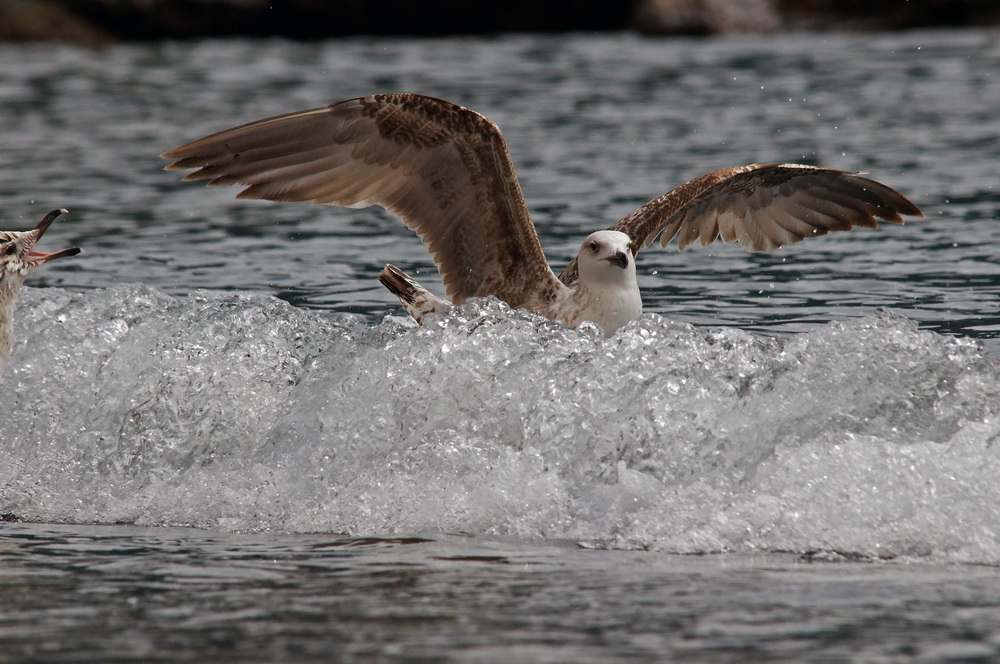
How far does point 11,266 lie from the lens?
7.56m

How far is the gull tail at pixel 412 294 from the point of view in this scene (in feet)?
26.5

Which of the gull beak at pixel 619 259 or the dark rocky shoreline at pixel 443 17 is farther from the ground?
the dark rocky shoreline at pixel 443 17

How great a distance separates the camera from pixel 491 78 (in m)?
24.6

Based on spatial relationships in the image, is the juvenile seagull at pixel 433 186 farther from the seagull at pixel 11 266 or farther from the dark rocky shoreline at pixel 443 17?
the dark rocky shoreline at pixel 443 17

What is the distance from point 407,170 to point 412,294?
647mm

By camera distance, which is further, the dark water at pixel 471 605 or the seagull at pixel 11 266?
the seagull at pixel 11 266

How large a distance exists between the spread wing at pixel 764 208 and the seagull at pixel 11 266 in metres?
2.88

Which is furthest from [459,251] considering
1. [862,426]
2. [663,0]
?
[663,0]

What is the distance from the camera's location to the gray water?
4.81 m

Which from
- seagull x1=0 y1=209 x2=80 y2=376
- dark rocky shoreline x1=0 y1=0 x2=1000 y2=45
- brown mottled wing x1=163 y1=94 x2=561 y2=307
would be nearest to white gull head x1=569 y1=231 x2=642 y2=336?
brown mottled wing x1=163 y1=94 x2=561 y2=307

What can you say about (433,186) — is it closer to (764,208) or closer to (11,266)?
(11,266)

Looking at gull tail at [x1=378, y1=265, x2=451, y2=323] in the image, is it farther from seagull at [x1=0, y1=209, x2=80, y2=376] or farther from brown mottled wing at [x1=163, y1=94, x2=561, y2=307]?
seagull at [x1=0, y1=209, x2=80, y2=376]

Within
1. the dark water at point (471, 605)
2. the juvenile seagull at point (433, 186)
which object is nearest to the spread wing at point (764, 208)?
the juvenile seagull at point (433, 186)

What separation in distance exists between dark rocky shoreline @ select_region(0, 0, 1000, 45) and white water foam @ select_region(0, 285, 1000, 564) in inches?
→ 1030
